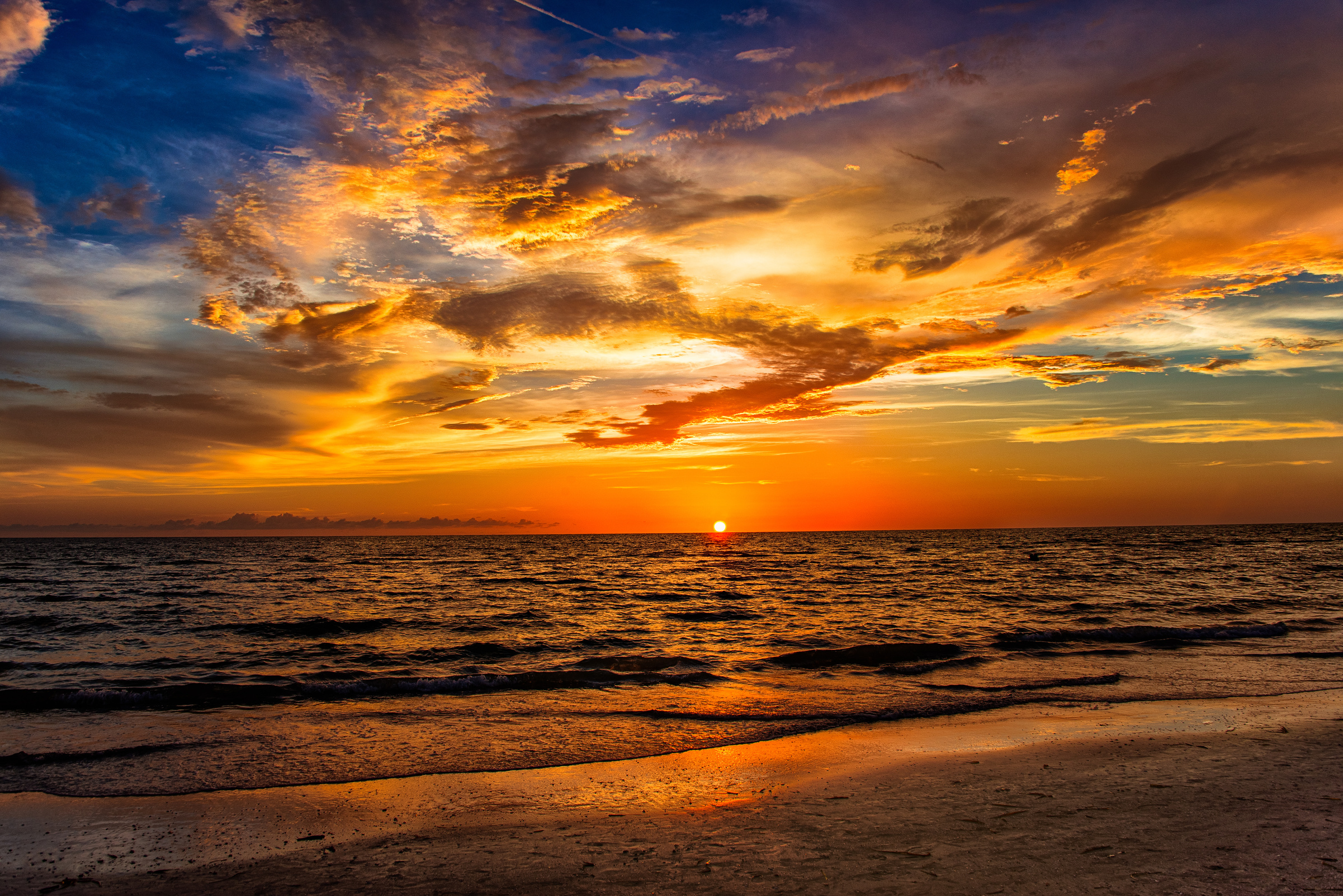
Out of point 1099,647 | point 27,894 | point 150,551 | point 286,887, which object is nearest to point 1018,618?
point 1099,647

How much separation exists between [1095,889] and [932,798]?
2.63 metres

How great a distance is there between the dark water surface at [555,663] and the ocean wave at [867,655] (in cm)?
10

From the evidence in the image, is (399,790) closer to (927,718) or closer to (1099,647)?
(927,718)

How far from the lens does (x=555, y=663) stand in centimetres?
1948

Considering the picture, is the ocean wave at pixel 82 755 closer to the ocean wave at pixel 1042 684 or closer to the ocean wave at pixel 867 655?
the ocean wave at pixel 867 655

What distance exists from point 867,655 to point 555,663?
901 cm

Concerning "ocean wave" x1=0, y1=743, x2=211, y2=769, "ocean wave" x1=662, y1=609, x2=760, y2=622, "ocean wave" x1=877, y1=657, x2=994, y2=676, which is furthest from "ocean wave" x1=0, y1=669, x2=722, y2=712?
"ocean wave" x1=662, y1=609, x2=760, y2=622

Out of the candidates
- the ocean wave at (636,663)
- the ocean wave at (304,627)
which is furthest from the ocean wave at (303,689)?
the ocean wave at (304,627)

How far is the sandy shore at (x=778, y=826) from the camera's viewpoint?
616 centimetres

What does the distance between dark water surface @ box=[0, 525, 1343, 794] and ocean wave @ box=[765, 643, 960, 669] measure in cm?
10

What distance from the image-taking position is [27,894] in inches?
251

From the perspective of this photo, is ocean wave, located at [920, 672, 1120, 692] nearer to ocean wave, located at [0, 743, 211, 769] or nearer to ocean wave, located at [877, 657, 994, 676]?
ocean wave, located at [877, 657, 994, 676]

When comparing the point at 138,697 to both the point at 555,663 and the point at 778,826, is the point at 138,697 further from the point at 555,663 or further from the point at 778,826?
the point at 778,826

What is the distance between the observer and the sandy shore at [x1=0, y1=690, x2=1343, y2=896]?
6.16 m
